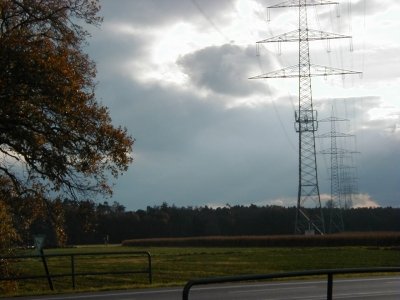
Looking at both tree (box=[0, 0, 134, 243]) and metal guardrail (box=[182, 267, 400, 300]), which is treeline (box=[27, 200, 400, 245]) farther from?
metal guardrail (box=[182, 267, 400, 300])

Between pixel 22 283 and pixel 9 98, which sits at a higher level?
pixel 9 98

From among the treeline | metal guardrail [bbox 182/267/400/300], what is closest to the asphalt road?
metal guardrail [bbox 182/267/400/300]

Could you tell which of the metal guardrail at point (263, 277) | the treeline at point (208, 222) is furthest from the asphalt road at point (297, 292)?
the treeline at point (208, 222)

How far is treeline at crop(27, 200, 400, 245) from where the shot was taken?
110 metres

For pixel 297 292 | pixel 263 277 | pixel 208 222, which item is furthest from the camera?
pixel 208 222

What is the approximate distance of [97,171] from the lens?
86.4 feet

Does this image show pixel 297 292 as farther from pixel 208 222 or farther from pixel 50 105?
pixel 208 222

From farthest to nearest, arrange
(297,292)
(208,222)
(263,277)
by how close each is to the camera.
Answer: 1. (208,222)
2. (297,292)
3. (263,277)

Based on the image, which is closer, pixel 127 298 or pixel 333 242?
pixel 127 298

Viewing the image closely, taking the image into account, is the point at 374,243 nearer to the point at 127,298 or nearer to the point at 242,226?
the point at 127,298

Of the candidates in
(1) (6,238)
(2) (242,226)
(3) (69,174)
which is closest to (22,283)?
(1) (6,238)

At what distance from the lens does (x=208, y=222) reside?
432 ft

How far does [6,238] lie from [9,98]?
16.6ft

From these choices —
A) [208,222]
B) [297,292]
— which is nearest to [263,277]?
[297,292]
